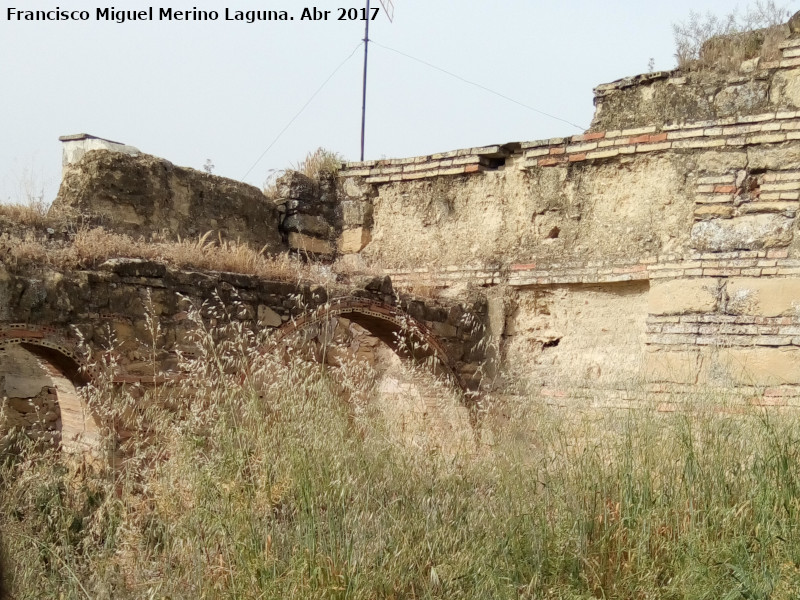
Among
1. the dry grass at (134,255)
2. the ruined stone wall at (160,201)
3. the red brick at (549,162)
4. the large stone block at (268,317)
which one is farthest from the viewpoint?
the red brick at (549,162)

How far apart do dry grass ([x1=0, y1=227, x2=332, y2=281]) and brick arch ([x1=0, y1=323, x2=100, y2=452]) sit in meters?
0.50

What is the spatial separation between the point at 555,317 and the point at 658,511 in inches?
187

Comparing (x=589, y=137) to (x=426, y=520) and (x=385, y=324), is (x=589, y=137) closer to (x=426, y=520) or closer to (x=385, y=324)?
(x=385, y=324)

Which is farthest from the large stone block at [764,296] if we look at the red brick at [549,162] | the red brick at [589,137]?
the red brick at [549,162]

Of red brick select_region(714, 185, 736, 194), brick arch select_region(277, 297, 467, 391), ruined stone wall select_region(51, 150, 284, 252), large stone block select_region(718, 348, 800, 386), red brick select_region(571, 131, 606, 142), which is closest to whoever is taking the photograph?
large stone block select_region(718, 348, 800, 386)

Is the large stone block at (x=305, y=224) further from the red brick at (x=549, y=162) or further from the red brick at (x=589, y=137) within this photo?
the red brick at (x=589, y=137)

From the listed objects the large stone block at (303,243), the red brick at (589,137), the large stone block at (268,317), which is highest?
the red brick at (589,137)

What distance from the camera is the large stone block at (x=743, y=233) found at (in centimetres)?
738

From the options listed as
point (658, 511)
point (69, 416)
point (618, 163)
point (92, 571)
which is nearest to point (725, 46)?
point (618, 163)

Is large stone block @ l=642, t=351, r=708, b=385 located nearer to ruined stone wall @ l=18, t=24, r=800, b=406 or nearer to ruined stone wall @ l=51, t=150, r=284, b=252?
ruined stone wall @ l=18, t=24, r=800, b=406

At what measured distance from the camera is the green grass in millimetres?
3674

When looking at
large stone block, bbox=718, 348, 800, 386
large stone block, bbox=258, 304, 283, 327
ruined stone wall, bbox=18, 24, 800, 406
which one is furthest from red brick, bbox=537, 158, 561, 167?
large stone block, bbox=258, 304, 283, 327

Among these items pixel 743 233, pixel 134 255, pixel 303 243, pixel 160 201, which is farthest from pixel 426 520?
pixel 303 243

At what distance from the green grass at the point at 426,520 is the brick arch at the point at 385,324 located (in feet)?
9.59
